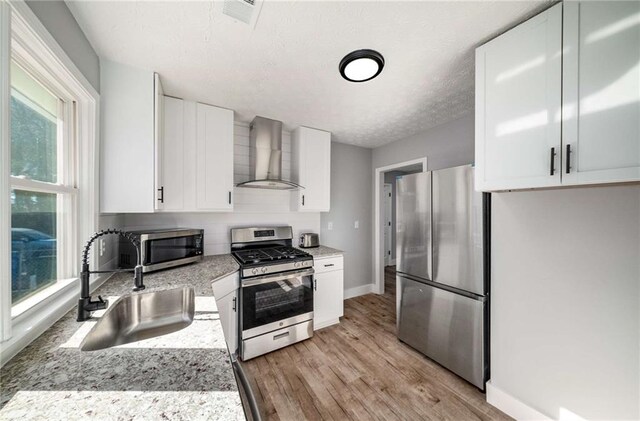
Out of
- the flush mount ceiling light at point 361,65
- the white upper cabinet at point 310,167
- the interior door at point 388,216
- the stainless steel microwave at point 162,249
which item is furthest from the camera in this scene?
the interior door at point 388,216

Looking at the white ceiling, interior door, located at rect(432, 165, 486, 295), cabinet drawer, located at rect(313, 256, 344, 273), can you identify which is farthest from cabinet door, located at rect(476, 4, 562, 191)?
cabinet drawer, located at rect(313, 256, 344, 273)

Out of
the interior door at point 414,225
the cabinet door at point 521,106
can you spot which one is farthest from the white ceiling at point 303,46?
the interior door at point 414,225

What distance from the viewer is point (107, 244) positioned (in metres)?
1.68

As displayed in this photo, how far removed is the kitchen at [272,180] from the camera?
862 millimetres

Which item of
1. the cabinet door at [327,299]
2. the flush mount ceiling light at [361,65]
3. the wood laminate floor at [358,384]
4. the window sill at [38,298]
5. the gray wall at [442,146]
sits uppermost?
the flush mount ceiling light at [361,65]

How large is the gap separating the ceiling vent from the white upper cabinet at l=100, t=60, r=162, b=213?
0.93 metres

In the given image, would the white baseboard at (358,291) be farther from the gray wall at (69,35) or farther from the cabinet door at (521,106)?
the gray wall at (69,35)

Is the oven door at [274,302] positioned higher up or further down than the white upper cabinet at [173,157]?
further down

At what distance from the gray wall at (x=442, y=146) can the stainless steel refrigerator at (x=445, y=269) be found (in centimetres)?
78

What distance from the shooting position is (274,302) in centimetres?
219

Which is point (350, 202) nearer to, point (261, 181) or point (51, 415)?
point (261, 181)

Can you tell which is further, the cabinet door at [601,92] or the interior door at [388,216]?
the interior door at [388,216]

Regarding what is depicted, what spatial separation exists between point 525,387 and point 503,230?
3.47 feet

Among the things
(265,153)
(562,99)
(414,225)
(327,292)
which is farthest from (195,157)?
(562,99)
